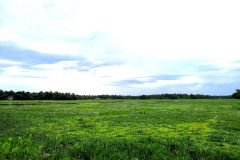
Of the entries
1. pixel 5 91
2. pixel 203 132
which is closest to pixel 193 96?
pixel 5 91

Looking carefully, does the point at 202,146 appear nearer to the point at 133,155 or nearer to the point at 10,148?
the point at 133,155

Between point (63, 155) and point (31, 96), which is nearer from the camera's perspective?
point (63, 155)

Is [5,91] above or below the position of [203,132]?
above

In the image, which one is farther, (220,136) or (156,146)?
(220,136)

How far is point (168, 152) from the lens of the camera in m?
16.0

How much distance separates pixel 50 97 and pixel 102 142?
136m

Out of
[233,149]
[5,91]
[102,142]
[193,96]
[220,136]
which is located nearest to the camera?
[233,149]

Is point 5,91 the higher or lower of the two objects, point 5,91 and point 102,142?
the higher

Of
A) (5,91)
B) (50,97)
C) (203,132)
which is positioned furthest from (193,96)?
(203,132)

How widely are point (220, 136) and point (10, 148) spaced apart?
1235 cm

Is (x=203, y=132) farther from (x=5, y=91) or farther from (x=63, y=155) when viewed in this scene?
(x=5, y=91)

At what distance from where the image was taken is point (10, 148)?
15.7 meters

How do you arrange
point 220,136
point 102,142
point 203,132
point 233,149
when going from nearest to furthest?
point 233,149 → point 102,142 → point 220,136 → point 203,132

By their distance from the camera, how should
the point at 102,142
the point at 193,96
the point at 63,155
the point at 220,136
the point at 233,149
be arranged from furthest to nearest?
the point at 193,96 < the point at 220,136 < the point at 102,142 < the point at 233,149 < the point at 63,155
